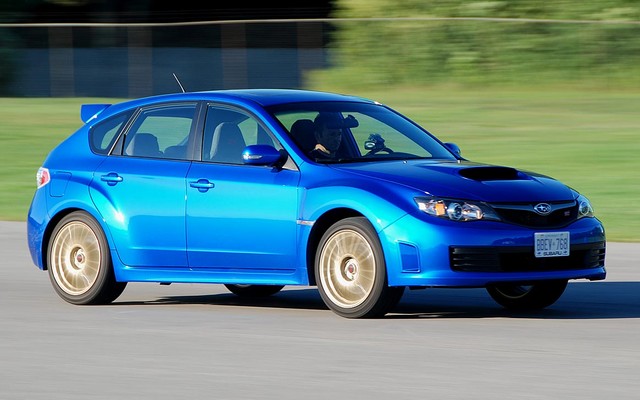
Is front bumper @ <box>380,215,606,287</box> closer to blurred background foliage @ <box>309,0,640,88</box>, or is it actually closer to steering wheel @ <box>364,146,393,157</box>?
steering wheel @ <box>364,146,393,157</box>

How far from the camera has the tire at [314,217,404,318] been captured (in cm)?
953

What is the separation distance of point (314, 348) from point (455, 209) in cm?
140

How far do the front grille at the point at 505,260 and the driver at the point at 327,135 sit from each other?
4.37 feet

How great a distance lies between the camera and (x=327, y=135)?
34.3ft

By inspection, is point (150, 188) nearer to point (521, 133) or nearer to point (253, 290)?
point (253, 290)

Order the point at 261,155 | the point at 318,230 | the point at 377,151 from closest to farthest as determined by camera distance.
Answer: the point at 318,230 → the point at 261,155 → the point at 377,151

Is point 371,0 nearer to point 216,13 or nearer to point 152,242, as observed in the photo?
point 216,13

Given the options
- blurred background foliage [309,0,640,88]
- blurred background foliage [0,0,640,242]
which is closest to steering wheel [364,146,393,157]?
blurred background foliage [0,0,640,242]

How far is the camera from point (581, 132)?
1042 inches

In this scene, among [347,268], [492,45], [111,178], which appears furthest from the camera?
[492,45]

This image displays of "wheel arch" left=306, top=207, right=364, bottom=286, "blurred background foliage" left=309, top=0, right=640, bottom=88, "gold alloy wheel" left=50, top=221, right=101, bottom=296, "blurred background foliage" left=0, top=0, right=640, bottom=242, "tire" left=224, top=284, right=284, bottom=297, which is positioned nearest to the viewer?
"wheel arch" left=306, top=207, right=364, bottom=286

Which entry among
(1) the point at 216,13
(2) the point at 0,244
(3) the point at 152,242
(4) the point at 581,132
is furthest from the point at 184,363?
(1) the point at 216,13

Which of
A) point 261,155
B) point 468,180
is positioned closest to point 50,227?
point 261,155

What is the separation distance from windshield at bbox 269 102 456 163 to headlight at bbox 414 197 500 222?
3.21 feet
